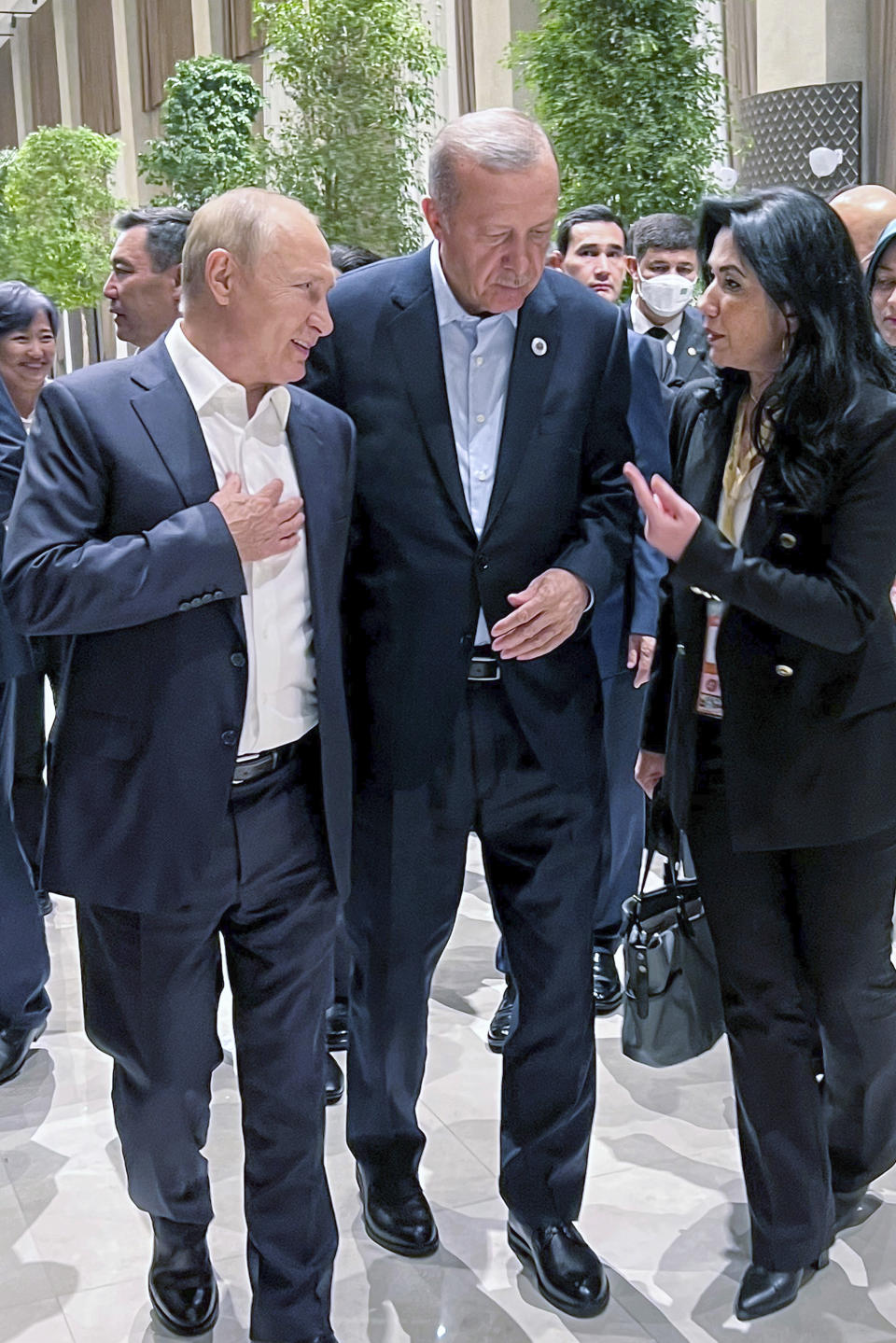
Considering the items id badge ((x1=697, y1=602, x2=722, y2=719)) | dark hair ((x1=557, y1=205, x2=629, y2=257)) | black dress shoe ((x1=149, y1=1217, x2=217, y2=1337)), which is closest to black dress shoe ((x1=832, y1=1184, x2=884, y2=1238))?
id badge ((x1=697, y1=602, x2=722, y2=719))

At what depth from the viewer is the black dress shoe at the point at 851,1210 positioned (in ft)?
9.11

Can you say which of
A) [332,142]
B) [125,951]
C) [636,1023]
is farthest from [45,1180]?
[332,142]

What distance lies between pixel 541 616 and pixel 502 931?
2.00ft

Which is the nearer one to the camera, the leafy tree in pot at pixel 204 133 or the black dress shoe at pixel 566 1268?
the black dress shoe at pixel 566 1268

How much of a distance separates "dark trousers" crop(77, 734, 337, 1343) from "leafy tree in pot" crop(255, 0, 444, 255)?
30.0ft

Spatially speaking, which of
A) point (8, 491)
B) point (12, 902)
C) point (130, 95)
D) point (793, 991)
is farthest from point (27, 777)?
point (130, 95)

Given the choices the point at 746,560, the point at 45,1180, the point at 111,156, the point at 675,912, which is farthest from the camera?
the point at 111,156

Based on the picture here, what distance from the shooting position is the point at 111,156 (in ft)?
64.5

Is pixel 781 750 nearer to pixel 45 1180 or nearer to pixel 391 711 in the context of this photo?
pixel 391 711

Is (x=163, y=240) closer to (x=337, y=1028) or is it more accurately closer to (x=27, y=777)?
(x=27, y=777)

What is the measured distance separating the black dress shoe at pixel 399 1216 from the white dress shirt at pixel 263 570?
0.98 metres

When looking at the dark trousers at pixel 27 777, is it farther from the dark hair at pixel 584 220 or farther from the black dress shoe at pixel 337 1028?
the dark hair at pixel 584 220

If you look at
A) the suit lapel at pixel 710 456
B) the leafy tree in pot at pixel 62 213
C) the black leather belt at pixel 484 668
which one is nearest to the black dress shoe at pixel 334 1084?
the black leather belt at pixel 484 668

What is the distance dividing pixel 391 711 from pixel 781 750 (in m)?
0.64
